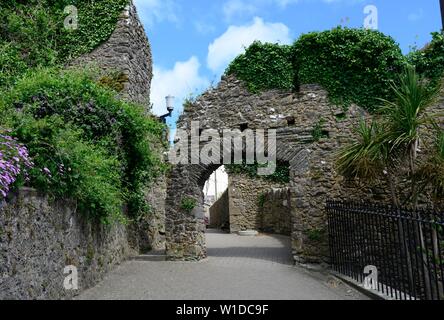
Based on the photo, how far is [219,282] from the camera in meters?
6.11

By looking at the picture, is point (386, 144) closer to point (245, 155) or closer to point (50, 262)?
point (245, 155)

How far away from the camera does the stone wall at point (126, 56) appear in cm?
1121

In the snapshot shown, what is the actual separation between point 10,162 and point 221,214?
61.1 ft

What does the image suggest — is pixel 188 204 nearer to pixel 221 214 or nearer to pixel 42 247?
pixel 42 247

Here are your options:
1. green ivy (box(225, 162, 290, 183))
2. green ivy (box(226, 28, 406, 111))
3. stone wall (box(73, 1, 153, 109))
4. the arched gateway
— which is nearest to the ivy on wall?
green ivy (box(226, 28, 406, 111))

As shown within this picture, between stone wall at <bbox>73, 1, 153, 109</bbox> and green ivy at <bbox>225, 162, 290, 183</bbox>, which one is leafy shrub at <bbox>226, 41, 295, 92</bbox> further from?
green ivy at <bbox>225, 162, 290, 183</bbox>

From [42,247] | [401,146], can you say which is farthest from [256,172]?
[42,247]

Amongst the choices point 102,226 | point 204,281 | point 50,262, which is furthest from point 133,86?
point 50,262

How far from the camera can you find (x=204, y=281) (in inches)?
244

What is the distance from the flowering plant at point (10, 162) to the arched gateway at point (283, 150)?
504 centimetres

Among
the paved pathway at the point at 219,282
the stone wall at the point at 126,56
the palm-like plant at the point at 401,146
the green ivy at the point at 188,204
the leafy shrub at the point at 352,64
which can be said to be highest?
the stone wall at the point at 126,56

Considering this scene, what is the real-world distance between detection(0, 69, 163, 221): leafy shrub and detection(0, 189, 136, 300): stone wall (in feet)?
0.89

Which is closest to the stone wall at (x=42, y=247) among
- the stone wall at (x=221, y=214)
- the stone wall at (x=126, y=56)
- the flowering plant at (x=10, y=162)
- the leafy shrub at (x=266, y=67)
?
the flowering plant at (x=10, y=162)

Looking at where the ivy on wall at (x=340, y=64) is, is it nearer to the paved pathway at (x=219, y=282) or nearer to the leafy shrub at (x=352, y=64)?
the leafy shrub at (x=352, y=64)
